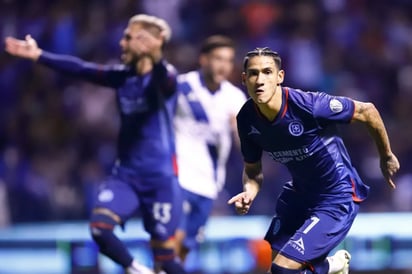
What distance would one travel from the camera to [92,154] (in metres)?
15.0

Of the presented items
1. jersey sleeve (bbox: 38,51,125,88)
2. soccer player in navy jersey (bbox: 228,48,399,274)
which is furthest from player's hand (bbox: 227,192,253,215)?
jersey sleeve (bbox: 38,51,125,88)

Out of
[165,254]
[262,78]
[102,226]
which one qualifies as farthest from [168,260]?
[262,78]

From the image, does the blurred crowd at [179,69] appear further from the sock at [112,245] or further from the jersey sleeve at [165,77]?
the sock at [112,245]

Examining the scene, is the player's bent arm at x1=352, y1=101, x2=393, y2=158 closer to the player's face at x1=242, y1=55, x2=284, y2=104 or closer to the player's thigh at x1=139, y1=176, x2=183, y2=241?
the player's face at x1=242, y1=55, x2=284, y2=104

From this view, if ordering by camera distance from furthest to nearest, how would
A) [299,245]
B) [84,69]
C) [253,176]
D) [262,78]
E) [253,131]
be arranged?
[84,69]
[253,176]
[253,131]
[299,245]
[262,78]

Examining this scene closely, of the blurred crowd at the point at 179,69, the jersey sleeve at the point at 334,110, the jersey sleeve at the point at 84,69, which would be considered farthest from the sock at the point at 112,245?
the blurred crowd at the point at 179,69

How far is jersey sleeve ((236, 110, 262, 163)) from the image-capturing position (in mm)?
7750

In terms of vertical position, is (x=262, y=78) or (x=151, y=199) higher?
(x=262, y=78)

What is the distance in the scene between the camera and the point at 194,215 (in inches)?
421

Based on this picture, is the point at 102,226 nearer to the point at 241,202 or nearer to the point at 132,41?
the point at 132,41

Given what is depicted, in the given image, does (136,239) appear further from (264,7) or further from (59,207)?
(264,7)

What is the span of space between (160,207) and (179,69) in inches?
224

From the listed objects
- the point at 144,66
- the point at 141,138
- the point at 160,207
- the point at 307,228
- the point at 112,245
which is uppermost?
the point at 144,66

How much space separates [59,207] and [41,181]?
52 cm
